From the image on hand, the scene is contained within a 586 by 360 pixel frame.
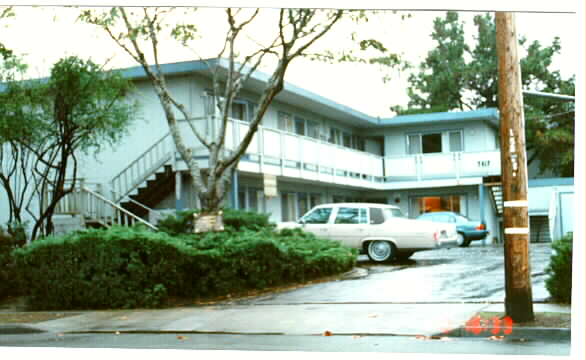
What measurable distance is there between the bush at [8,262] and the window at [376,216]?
27.4ft

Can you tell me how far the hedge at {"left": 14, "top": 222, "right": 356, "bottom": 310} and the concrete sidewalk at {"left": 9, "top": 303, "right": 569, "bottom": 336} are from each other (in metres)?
0.71

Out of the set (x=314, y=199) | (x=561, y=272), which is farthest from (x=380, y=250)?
(x=314, y=199)

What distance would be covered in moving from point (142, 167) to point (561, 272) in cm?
1365

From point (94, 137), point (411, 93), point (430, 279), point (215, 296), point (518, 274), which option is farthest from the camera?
point (411, 93)

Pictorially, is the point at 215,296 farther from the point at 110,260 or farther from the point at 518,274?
the point at 518,274

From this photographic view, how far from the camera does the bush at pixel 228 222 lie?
1731 centimetres

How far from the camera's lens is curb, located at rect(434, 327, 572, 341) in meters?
9.09

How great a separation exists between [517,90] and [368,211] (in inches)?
390

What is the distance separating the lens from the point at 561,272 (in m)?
11.1

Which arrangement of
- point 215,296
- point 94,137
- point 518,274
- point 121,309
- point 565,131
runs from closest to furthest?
point 518,274 < point 121,309 < point 215,296 < point 94,137 < point 565,131

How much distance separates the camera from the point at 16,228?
16047 millimetres

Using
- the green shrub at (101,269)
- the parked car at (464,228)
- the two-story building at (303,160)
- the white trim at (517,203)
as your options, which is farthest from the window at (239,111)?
the white trim at (517,203)

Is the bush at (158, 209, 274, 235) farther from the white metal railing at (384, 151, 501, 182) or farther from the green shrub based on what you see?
the white metal railing at (384, 151, 501, 182)

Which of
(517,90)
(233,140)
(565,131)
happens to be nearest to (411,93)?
(565,131)
